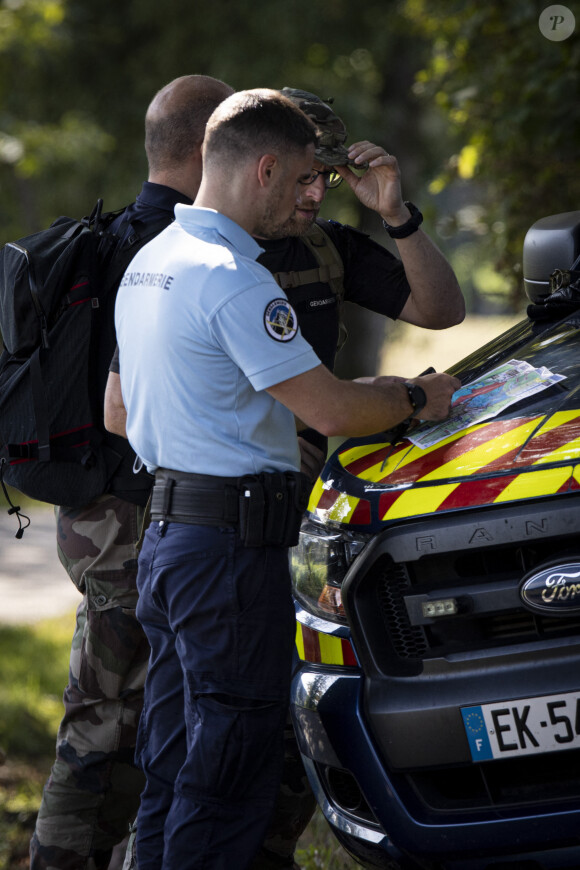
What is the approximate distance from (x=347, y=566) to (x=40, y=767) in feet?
8.33

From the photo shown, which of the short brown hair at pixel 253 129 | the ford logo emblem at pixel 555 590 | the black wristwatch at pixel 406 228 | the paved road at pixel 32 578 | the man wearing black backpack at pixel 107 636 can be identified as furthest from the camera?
the paved road at pixel 32 578

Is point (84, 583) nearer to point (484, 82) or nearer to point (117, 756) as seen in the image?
point (117, 756)

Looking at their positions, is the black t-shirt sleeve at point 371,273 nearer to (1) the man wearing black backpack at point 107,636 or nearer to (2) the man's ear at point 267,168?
(1) the man wearing black backpack at point 107,636

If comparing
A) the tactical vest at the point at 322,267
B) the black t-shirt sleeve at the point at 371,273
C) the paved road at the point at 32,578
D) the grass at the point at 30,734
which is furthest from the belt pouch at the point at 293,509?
the paved road at the point at 32,578

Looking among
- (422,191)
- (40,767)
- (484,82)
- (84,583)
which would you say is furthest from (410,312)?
(422,191)

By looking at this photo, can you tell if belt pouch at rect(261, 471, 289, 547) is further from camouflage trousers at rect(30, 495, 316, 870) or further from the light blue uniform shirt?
camouflage trousers at rect(30, 495, 316, 870)

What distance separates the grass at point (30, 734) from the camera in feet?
12.2

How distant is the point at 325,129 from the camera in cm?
324

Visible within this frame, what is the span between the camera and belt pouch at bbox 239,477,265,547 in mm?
2512

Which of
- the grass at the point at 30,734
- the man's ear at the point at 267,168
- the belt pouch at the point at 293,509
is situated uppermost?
the man's ear at the point at 267,168

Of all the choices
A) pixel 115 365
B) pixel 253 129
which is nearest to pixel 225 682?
pixel 115 365

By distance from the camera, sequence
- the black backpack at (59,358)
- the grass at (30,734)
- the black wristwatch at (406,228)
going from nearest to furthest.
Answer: the black backpack at (59,358), the black wristwatch at (406,228), the grass at (30,734)

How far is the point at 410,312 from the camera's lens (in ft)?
11.3

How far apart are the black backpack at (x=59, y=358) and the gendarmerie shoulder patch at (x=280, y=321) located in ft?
2.80
